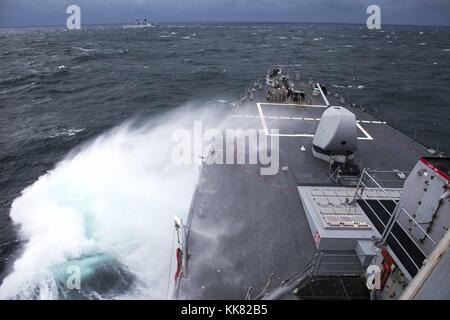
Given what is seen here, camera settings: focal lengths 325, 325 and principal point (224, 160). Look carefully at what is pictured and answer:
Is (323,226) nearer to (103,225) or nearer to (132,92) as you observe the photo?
(103,225)

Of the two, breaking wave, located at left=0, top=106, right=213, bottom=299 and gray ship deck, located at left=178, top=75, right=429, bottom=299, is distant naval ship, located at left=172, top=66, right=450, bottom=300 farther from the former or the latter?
breaking wave, located at left=0, top=106, right=213, bottom=299

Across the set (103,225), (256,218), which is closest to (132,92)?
(103,225)

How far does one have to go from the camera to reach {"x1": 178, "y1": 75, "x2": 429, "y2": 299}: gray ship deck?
11844 mm

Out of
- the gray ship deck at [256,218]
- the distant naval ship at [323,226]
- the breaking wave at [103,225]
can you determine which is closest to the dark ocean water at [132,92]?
the breaking wave at [103,225]

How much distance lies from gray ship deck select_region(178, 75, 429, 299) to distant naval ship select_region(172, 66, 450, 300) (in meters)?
0.05

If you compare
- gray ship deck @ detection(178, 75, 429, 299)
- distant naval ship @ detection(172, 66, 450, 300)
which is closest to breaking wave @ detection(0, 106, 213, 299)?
distant naval ship @ detection(172, 66, 450, 300)

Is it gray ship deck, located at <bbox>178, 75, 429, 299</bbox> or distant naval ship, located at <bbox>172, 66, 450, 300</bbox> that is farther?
gray ship deck, located at <bbox>178, 75, 429, 299</bbox>

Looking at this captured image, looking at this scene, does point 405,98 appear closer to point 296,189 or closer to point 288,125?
point 288,125

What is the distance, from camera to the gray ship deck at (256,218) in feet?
38.9

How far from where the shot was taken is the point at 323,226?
44.0ft

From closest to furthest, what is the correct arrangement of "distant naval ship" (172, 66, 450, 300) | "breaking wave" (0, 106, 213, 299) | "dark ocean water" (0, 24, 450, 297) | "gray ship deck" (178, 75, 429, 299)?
"distant naval ship" (172, 66, 450, 300) → "gray ship deck" (178, 75, 429, 299) → "breaking wave" (0, 106, 213, 299) → "dark ocean water" (0, 24, 450, 297)

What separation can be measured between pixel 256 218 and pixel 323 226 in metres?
3.07

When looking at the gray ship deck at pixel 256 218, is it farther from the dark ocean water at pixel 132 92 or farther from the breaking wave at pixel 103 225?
the dark ocean water at pixel 132 92

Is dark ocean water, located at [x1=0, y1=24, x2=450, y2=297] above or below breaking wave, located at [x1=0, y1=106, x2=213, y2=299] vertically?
above
